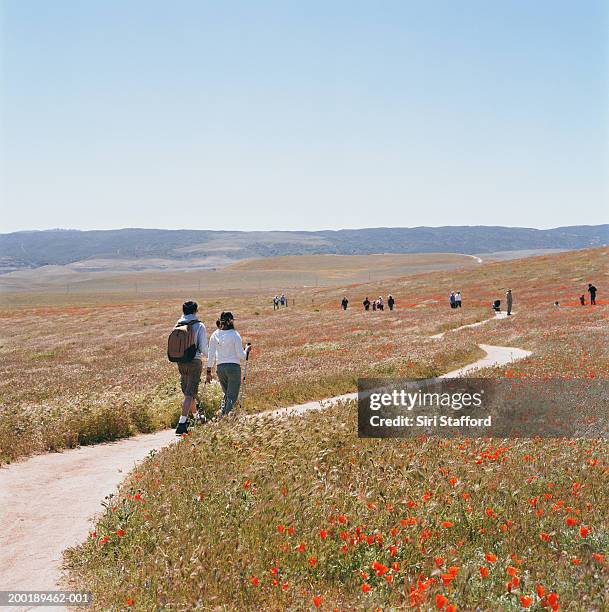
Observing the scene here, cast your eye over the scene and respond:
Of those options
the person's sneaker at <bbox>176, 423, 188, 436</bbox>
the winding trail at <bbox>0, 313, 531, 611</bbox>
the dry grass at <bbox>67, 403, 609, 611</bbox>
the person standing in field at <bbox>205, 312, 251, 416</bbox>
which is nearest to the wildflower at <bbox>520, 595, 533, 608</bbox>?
the dry grass at <bbox>67, 403, 609, 611</bbox>

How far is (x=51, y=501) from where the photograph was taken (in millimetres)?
9000

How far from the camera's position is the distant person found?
12969 mm

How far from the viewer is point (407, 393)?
16516 millimetres

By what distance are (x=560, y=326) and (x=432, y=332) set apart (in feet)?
24.7

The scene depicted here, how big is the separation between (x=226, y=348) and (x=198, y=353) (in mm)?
610

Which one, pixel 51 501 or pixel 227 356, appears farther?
pixel 227 356

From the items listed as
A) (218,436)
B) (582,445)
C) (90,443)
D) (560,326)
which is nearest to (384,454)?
(218,436)

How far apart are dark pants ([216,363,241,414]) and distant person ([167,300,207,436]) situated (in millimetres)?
524

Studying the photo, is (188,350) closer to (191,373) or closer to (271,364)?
(191,373)

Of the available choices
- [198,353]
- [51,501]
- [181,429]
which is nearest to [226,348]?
[198,353]

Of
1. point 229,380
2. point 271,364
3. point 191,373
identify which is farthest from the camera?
point 271,364

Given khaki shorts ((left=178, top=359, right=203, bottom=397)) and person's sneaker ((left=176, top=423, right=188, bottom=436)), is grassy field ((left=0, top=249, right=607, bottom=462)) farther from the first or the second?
khaki shorts ((left=178, top=359, right=203, bottom=397))

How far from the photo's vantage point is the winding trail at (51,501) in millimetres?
6719

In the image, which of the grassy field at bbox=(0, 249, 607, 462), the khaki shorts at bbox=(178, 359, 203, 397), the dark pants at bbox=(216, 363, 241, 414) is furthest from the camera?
the grassy field at bbox=(0, 249, 607, 462)
